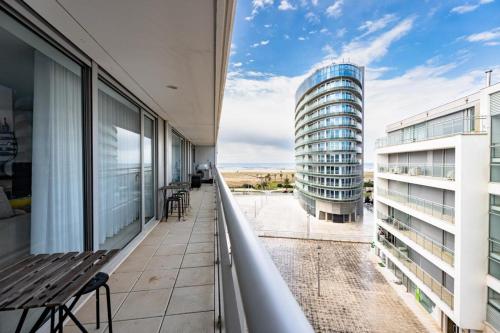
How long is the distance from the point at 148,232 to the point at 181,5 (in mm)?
3532

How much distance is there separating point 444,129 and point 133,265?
443 inches

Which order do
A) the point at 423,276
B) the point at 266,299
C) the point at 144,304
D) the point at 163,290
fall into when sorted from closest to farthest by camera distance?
1. the point at 266,299
2. the point at 144,304
3. the point at 163,290
4. the point at 423,276

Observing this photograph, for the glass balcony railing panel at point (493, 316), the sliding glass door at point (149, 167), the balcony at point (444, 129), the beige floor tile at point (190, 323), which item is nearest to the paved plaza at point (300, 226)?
the balcony at point (444, 129)

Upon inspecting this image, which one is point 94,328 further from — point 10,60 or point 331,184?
point 331,184

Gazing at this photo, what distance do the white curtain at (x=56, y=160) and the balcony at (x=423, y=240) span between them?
10647mm

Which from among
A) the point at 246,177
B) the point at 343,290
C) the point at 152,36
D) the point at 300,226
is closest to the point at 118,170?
the point at 152,36

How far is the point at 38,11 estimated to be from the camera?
58.9 inches

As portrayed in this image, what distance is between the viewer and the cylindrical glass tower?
66.5 feet

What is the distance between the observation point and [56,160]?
71.6 inches

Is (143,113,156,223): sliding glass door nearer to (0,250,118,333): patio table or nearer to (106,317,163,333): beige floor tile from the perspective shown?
(106,317,163,333): beige floor tile

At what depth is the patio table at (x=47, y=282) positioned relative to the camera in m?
1.01

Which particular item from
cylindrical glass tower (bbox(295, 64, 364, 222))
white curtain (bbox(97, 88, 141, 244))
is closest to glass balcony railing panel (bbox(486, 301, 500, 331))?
white curtain (bbox(97, 88, 141, 244))

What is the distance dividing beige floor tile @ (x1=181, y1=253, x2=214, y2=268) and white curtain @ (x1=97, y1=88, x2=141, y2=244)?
0.96 metres

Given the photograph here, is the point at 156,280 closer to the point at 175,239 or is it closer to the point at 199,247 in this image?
the point at 199,247
